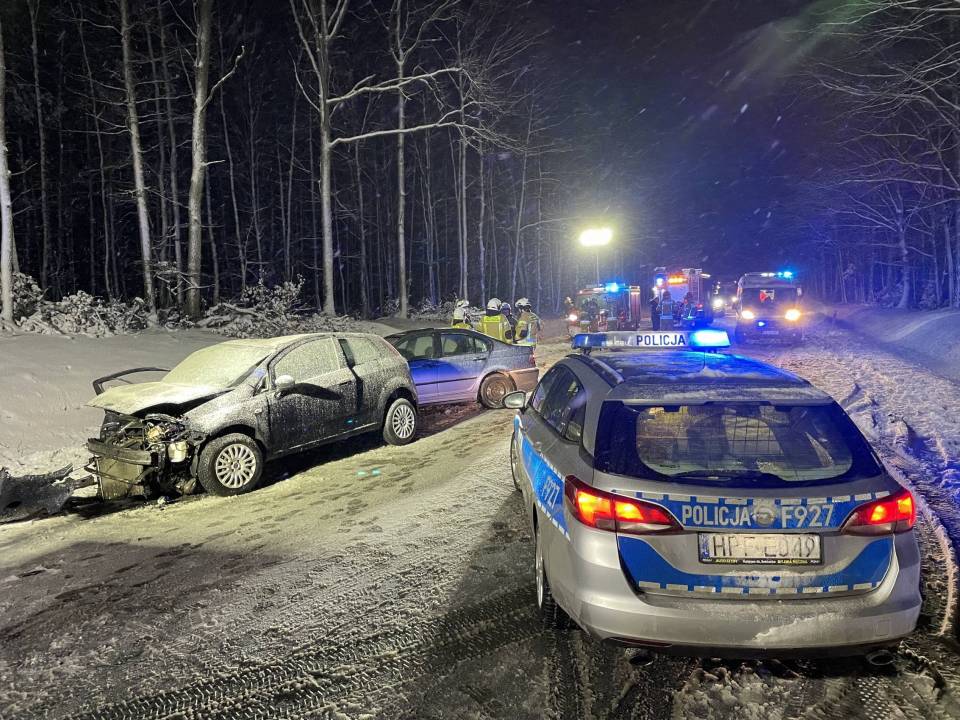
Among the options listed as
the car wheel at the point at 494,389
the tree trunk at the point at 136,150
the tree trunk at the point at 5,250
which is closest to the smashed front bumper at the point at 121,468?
the car wheel at the point at 494,389

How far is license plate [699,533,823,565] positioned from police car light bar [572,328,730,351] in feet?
8.91

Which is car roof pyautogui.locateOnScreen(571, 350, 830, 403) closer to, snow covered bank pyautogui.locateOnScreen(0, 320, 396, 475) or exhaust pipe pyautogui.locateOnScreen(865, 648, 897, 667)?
exhaust pipe pyautogui.locateOnScreen(865, 648, 897, 667)

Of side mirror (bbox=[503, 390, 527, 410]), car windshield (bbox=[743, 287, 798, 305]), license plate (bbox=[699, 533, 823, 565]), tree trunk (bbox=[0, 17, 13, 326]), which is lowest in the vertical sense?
license plate (bbox=[699, 533, 823, 565])

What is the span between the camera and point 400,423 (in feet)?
28.0

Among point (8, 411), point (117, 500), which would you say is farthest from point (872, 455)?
point (8, 411)

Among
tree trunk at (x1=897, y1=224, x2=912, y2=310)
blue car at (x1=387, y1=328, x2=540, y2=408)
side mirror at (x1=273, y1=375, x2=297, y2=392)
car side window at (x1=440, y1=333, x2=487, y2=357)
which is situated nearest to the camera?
side mirror at (x1=273, y1=375, x2=297, y2=392)

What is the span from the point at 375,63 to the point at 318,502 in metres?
28.9

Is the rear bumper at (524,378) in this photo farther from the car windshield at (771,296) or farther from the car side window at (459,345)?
the car windshield at (771,296)

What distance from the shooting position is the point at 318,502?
618 cm

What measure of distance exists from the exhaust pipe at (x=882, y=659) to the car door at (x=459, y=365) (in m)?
7.75

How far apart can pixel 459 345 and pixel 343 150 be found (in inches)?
1072

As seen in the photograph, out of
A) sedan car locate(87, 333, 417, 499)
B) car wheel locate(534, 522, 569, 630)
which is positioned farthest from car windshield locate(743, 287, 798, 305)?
car wheel locate(534, 522, 569, 630)

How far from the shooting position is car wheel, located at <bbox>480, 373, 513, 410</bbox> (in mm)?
10766

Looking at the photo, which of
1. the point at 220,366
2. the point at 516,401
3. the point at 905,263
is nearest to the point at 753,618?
the point at 516,401
